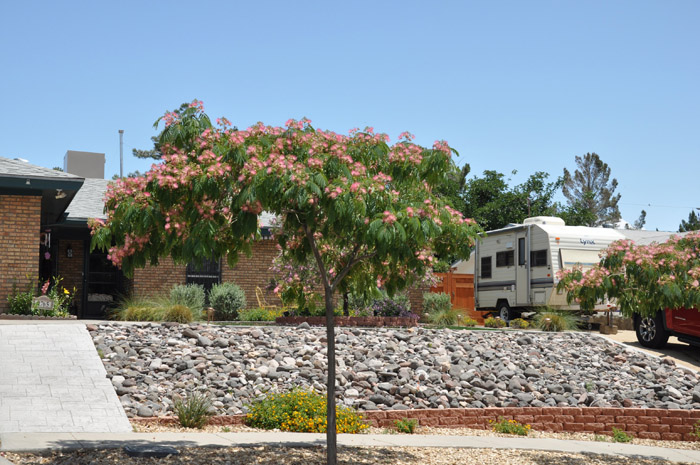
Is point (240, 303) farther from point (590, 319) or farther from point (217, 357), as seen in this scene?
point (590, 319)

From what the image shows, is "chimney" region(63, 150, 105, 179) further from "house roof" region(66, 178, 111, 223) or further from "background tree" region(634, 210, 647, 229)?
"background tree" region(634, 210, 647, 229)

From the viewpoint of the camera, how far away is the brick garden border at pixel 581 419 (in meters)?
10.5

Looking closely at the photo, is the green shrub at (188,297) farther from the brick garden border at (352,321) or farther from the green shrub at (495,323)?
the green shrub at (495,323)

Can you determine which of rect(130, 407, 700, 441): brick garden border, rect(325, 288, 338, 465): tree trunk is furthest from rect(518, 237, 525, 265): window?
rect(325, 288, 338, 465): tree trunk

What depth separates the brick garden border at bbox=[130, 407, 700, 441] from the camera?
1048 centimetres

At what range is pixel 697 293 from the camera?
812 cm

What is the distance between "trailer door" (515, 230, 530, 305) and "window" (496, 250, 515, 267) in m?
0.45

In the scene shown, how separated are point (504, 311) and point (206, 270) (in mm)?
9226

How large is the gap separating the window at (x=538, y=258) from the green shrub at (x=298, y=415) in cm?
1189

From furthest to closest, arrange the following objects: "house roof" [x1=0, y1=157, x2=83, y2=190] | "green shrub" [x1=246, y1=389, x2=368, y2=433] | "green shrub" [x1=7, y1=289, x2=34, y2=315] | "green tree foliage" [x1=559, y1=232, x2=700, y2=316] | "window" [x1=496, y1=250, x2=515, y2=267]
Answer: "window" [x1=496, y1=250, x2=515, y2=267] < "green shrub" [x1=7, y1=289, x2=34, y2=315] < "house roof" [x1=0, y1=157, x2=83, y2=190] < "green shrub" [x1=246, y1=389, x2=368, y2=433] < "green tree foliage" [x1=559, y1=232, x2=700, y2=316]

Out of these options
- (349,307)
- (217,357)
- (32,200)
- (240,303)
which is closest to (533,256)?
(349,307)

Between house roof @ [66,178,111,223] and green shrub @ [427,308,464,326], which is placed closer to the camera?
house roof @ [66,178,111,223]

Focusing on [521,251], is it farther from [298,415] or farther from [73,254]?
[298,415]

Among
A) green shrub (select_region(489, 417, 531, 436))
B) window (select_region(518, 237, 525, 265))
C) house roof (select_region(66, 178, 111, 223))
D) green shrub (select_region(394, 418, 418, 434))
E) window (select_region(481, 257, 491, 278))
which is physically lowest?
green shrub (select_region(489, 417, 531, 436))
